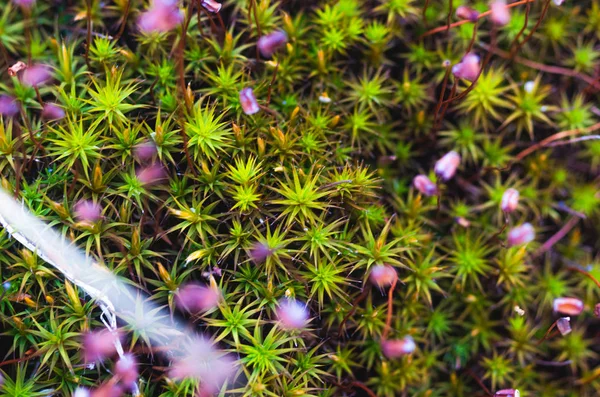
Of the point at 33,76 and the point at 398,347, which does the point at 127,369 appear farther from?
the point at 33,76

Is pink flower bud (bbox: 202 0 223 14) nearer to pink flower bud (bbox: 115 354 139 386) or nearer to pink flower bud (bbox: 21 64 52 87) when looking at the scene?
pink flower bud (bbox: 21 64 52 87)

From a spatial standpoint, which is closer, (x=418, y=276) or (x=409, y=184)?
(x=418, y=276)

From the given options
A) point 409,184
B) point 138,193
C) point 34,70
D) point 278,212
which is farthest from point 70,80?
point 409,184

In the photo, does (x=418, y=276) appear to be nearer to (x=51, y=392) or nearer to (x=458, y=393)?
(x=458, y=393)

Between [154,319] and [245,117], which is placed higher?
[245,117]

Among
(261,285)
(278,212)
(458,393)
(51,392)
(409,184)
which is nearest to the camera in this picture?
(51,392)

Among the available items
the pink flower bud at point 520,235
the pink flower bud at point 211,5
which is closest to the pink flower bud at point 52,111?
the pink flower bud at point 211,5
